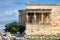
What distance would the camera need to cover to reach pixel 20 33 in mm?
67312

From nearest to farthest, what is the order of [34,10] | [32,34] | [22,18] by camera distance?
[32,34] → [34,10] → [22,18]

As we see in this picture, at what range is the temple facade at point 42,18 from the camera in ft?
217

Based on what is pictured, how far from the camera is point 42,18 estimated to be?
6888 centimetres

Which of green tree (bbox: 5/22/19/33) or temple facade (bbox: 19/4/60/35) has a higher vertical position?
temple facade (bbox: 19/4/60/35)

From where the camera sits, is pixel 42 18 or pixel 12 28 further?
pixel 12 28

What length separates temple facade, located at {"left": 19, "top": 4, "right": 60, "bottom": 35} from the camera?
66.0 meters

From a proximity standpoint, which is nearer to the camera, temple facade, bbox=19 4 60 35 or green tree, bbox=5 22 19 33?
temple facade, bbox=19 4 60 35

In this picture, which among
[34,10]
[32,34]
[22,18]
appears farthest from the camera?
[22,18]

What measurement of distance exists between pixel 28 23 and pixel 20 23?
6028 mm

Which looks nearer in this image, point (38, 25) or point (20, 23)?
point (38, 25)

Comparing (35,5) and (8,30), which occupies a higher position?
(35,5)

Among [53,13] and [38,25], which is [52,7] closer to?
[53,13]

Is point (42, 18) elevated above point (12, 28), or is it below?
above

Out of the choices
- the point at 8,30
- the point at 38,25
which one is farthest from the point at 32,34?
the point at 8,30
